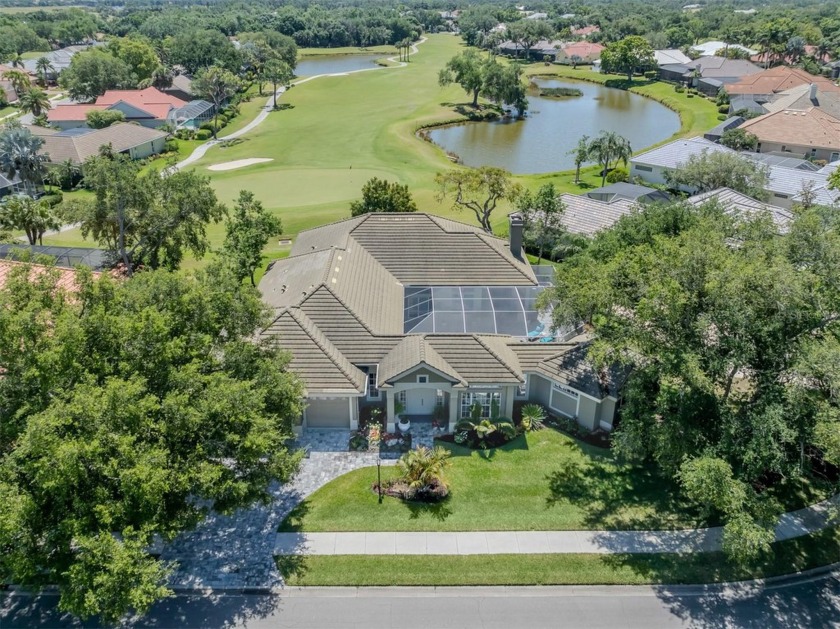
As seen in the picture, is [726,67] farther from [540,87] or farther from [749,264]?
[749,264]

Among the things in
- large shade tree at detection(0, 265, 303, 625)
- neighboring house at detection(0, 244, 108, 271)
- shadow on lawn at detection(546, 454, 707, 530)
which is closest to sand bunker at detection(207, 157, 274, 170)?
neighboring house at detection(0, 244, 108, 271)

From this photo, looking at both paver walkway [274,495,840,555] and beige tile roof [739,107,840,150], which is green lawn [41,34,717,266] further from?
paver walkway [274,495,840,555]

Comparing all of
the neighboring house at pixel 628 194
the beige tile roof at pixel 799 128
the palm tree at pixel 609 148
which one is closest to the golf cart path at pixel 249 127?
the neighboring house at pixel 628 194

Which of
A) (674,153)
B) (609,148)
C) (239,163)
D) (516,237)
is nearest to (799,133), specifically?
(674,153)

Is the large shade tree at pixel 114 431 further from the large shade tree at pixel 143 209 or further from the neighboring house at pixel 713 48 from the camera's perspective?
the neighboring house at pixel 713 48

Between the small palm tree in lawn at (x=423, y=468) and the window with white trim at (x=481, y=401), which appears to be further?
the window with white trim at (x=481, y=401)
